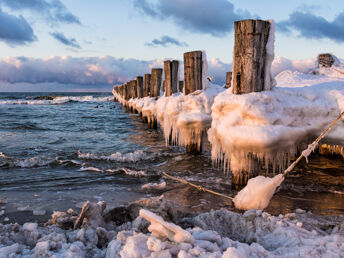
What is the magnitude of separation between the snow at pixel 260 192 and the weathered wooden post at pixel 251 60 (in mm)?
745

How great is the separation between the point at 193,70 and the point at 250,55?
8.52 feet

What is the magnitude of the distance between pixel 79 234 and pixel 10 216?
5.47ft

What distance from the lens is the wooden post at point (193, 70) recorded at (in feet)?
21.7

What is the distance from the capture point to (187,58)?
263 inches

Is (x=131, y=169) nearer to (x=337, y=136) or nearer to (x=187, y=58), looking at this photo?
(x=187, y=58)

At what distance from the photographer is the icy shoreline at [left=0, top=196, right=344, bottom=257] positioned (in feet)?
7.20

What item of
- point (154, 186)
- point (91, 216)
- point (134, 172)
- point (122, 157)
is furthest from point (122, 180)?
point (91, 216)

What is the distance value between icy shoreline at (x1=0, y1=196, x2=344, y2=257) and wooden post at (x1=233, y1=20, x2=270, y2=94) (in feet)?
6.47

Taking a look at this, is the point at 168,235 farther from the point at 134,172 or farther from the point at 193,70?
the point at 193,70

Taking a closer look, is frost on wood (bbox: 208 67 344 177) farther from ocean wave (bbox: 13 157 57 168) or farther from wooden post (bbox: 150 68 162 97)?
wooden post (bbox: 150 68 162 97)

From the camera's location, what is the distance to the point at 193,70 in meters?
6.67

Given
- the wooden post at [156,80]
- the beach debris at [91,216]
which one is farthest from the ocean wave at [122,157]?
the wooden post at [156,80]

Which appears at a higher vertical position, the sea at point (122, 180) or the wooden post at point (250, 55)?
the wooden post at point (250, 55)

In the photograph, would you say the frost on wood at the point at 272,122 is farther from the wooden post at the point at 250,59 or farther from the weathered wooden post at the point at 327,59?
the weathered wooden post at the point at 327,59
